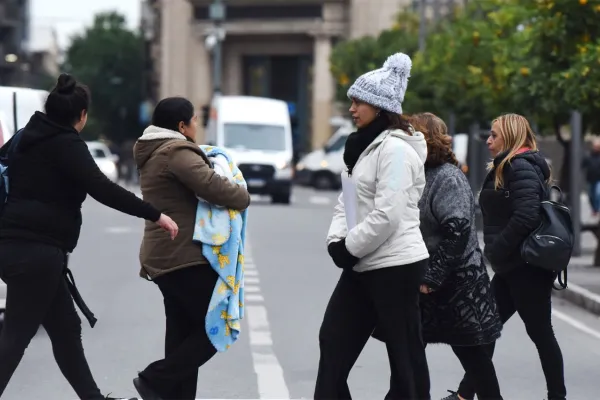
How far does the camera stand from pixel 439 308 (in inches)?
314

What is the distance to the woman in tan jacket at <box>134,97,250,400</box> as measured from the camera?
7.54 meters

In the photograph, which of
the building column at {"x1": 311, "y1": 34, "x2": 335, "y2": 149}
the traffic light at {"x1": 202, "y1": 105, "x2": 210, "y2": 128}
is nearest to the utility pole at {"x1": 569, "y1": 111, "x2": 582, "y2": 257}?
the traffic light at {"x1": 202, "y1": 105, "x2": 210, "y2": 128}

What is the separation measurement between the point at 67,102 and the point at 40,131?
174 mm

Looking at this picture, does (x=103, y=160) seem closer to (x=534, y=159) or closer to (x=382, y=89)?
(x=534, y=159)

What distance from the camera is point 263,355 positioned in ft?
37.8

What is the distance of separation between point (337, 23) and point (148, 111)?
25448mm

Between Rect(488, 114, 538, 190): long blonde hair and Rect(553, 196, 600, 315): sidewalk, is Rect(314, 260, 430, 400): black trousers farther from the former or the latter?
Rect(553, 196, 600, 315): sidewalk

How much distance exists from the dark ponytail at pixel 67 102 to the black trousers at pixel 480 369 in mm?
2080

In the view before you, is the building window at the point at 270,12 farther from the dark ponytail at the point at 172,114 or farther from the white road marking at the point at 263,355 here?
the dark ponytail at the point at 172,114

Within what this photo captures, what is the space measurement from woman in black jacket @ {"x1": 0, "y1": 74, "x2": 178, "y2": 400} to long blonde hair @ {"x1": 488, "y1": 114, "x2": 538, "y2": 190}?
84.8 inches

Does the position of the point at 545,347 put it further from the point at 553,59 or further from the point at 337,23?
the point at 337,23

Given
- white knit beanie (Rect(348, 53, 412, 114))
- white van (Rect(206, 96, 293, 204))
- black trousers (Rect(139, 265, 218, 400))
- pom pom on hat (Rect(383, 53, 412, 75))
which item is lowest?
white van (Rect(206, 96, 293, 204))

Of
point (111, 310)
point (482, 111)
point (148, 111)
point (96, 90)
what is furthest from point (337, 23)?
point (111, 310)

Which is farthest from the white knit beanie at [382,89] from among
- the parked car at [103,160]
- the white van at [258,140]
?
the parked car at [103,160]
